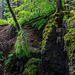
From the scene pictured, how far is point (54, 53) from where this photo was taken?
3.85 m

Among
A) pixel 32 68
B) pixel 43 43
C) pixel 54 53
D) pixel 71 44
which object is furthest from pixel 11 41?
pixel 71 44

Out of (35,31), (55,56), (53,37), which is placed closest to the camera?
(55,56)

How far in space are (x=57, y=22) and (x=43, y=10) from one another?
267 centimetres

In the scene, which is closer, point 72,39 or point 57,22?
point 72,39

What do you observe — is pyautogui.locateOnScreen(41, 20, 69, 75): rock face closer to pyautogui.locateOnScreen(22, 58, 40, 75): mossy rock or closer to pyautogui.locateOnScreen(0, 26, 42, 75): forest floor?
pyautogui.locateOnScreen(22, 58, 40, 75): mossy rock

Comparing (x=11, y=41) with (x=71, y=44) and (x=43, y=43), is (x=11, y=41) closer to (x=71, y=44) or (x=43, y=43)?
(x=43, y=43)

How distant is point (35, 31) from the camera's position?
7.22 meters

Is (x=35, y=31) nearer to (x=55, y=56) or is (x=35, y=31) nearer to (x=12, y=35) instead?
(x=12, y=35)

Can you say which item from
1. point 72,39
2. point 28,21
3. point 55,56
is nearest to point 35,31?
point 28,21

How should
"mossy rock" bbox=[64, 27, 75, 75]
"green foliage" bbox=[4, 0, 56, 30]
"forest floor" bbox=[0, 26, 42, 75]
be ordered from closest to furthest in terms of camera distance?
"mossy rock" bbox=[64, 27, 75, 75]
"green foliage" bbox=[4, 0, 56, 30]
"forest floor" bbox=[0, 26, 42, 75]

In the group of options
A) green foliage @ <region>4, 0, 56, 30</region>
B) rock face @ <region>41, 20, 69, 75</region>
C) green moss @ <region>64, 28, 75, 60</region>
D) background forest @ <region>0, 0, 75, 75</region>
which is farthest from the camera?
green foliage @ <region>4, 0, 56, 30</region>

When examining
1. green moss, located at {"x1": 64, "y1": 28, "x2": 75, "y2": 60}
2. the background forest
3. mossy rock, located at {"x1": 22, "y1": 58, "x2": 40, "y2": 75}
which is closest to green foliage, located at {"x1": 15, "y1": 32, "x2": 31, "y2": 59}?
the background forest

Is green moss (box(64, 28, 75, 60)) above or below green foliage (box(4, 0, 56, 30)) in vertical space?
below

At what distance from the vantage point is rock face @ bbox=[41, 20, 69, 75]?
3.55 m
